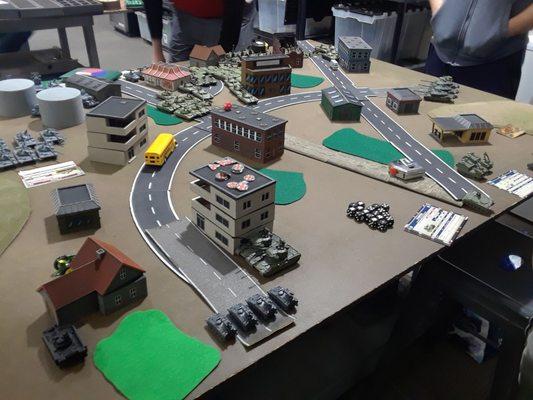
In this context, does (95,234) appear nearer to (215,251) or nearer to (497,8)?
(215,251)

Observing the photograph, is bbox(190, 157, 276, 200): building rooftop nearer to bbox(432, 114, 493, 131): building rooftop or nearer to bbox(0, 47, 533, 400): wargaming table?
bbox(0, 47, 533, 400): wargaming table

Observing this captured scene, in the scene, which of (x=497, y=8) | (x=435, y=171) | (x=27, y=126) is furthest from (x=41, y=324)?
(x=497, y=8)

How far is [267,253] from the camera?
96.7 inches

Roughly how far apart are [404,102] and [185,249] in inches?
115

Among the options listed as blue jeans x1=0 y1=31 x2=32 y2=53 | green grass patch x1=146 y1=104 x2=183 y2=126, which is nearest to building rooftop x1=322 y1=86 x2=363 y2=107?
green grass patch x1=146 y1=104 x2=183 y2=126

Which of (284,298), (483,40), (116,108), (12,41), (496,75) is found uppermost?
(483,40)

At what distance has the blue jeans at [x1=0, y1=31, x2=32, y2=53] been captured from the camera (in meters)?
6.80

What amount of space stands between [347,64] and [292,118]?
172 centimetres

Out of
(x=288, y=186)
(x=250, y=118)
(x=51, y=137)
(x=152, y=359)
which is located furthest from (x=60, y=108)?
(x=152, y=359)

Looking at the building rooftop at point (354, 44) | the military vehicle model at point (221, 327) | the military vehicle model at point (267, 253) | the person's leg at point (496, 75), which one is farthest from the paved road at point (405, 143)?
the military vehicle model at point (221, 327)

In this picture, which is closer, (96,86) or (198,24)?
(96,86)

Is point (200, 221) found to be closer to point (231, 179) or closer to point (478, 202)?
point (231, 179)

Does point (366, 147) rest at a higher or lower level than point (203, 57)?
lower

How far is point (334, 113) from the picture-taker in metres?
4.30
